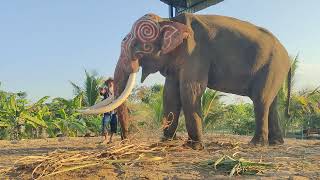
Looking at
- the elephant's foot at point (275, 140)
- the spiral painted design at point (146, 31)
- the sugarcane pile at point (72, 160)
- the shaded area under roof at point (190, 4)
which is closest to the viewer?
the sugarcane pile at point (72, 160)

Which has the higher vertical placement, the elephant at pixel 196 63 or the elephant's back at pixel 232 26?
the elephant's back at pixel 232 26

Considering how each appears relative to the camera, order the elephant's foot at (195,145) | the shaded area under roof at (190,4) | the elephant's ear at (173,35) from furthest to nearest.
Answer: the shaded area under roof at (190,4), the elephant's ear at (173,35), the elephant's foot at (195,145)

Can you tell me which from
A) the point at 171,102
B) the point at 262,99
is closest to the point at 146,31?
the point at 171,102

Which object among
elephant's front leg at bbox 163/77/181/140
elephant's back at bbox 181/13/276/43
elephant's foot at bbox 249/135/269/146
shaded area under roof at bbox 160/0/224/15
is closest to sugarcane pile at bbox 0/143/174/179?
elephant's front leg at bbox 163/77/181/140

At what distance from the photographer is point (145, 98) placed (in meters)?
20.9

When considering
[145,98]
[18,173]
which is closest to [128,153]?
[18,173]

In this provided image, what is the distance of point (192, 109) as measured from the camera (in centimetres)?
686

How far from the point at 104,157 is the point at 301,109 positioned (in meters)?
12.8

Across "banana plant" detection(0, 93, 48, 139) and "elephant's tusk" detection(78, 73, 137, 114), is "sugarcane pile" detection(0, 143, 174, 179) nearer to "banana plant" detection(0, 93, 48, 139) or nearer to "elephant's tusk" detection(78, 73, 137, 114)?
"elephant's tusk" detection(78, 73, 137, 114)

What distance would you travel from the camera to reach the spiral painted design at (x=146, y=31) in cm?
718

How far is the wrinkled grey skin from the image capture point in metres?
6.94

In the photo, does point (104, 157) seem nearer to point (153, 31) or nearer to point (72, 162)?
point (72, 162)

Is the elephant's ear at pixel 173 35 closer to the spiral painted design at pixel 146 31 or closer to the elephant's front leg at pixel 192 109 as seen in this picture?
the spiral painted design at pixel 146 31

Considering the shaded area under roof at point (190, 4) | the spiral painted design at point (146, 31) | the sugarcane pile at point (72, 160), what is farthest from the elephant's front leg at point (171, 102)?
the shaded area under roof at point (190, 4)
